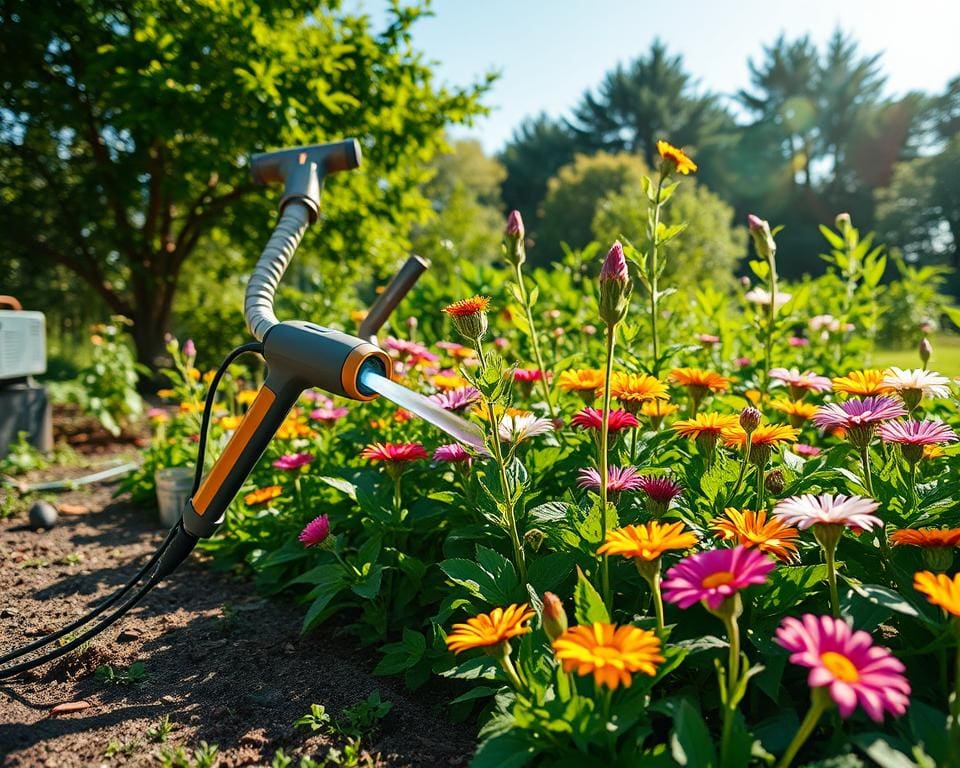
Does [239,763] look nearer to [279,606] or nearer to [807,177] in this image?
[279,606]

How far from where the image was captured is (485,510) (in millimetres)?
1393

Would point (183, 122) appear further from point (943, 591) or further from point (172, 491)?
point (943, 591)

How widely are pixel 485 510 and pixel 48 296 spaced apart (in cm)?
1211

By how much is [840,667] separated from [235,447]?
0.93 metres

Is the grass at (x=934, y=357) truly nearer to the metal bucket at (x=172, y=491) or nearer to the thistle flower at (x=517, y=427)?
the thistle flower at (x=517, y=427)

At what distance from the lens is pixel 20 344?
13.1 feet

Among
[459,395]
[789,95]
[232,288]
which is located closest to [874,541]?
[459,395]

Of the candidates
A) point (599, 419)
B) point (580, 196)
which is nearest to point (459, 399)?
point (599, 419)

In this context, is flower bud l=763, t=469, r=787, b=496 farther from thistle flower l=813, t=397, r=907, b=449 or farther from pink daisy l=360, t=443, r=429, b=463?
pink daisy l=360, t=443, r=429, b=463

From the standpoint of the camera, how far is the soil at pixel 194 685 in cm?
121

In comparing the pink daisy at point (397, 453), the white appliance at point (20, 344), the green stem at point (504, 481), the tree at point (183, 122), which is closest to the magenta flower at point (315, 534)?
the pink daisy at point (397, 453)

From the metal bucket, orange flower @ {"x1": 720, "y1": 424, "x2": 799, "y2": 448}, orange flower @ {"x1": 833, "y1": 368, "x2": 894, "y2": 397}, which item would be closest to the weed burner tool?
orange flower @ {"x1": 720, "y1": 424, "x2": 799, "y2": 448}

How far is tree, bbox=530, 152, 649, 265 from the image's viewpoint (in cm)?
2088

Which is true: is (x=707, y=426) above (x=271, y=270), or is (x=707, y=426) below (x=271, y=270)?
below
